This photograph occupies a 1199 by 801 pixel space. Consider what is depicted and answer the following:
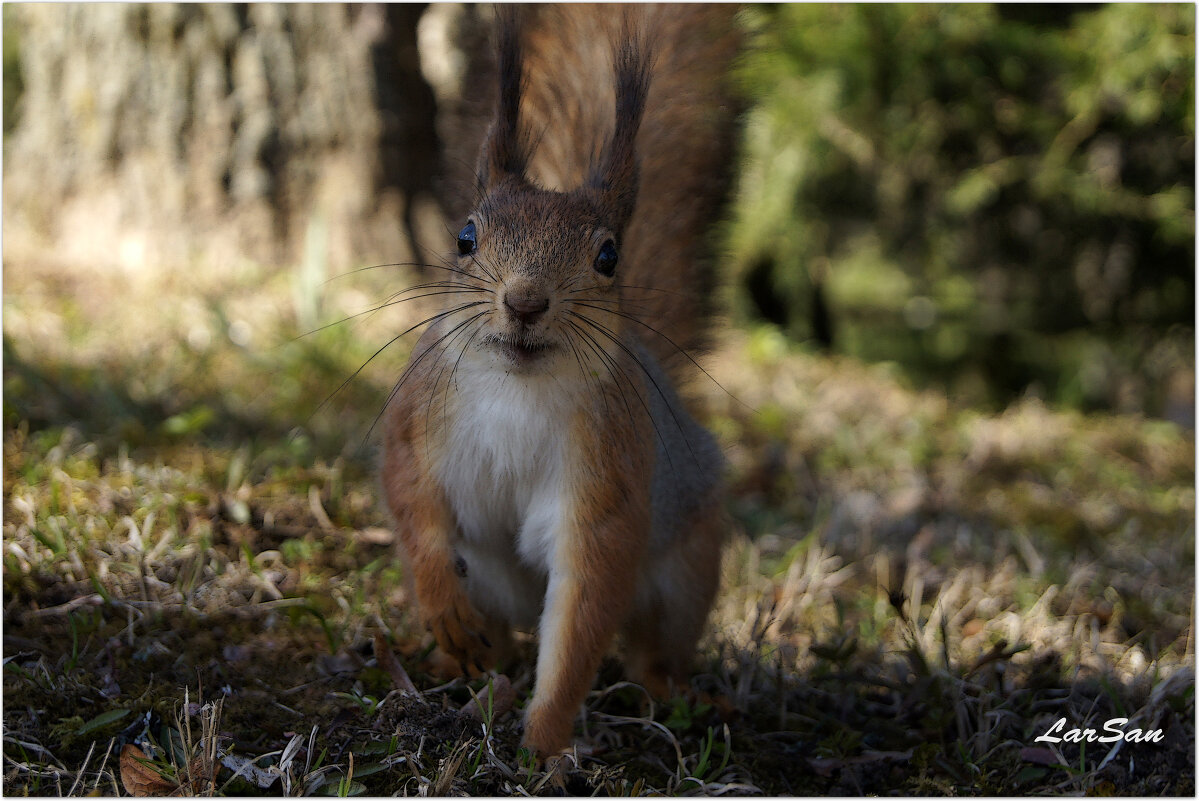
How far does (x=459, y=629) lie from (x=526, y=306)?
0.67 meters

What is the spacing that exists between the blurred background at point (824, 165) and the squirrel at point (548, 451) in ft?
4.96

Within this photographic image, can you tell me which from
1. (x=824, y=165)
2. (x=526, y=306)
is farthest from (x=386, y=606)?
(x=824, y=165)

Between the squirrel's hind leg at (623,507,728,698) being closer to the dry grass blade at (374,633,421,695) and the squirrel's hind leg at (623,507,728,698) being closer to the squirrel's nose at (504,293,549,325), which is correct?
the dry grass blade at (374,633,421,695)

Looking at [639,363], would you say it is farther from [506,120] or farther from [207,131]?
[207,131]

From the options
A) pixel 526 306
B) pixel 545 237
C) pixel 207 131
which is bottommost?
pixel 526 306

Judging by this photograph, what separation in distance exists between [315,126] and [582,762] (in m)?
2.93

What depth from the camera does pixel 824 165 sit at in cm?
450

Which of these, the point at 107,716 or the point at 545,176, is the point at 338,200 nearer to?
the point at 545,176

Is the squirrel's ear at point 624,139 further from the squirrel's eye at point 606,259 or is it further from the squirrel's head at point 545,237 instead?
the squirrel's eye at point 606,259

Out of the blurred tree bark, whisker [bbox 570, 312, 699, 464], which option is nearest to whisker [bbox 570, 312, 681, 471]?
whisker [bbox 570, 312, 699, 464]

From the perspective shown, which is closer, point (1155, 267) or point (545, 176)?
point (545, 176)

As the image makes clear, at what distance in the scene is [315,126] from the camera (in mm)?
3867

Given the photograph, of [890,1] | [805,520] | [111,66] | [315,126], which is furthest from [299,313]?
[890,1]

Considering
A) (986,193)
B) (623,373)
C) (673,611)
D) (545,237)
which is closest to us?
(545,237)
